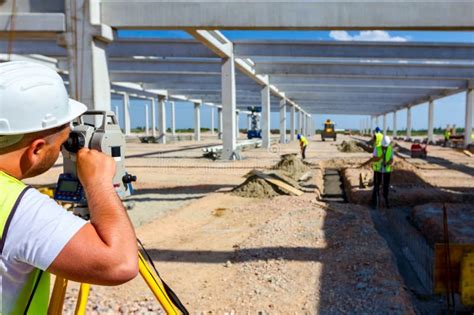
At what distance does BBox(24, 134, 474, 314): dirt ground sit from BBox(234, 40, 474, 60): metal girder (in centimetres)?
741

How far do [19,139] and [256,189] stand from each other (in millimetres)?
8906

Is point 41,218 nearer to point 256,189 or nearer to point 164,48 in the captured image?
point 256,189

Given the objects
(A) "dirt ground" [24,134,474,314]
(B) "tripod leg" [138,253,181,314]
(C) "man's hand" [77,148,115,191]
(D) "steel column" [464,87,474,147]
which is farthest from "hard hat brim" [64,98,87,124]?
(D) "steel column" [464,87,474,147]

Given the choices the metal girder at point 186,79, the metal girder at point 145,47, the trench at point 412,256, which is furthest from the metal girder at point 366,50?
the metal girder at point 186,79

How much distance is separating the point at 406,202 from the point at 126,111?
89.4ft

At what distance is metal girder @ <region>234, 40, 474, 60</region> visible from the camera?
47.9ft

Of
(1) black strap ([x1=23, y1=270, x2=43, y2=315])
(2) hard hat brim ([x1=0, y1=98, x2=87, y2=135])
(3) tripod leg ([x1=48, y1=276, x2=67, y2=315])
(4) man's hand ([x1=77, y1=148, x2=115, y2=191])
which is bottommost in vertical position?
(3) tripod leg ([x1=48, y1=276, x2=67, y2=315])

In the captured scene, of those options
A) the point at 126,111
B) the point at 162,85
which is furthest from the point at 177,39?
the point at 126,111

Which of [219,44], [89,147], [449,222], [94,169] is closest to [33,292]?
[94,169]

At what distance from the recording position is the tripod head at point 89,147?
1757 mm

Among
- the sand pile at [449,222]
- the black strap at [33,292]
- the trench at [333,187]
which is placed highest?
the black strap at [33,292]

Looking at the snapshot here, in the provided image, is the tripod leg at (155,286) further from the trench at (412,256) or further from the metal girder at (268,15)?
the metal girder at (268,15)

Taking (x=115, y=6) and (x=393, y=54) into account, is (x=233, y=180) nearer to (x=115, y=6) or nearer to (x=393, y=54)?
(x=115, y=6)

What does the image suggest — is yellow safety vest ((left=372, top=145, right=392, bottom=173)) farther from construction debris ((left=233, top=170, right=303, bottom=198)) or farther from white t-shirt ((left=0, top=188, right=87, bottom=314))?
white t-shirt ((left=0, top=188, right=87, bottom=314))
